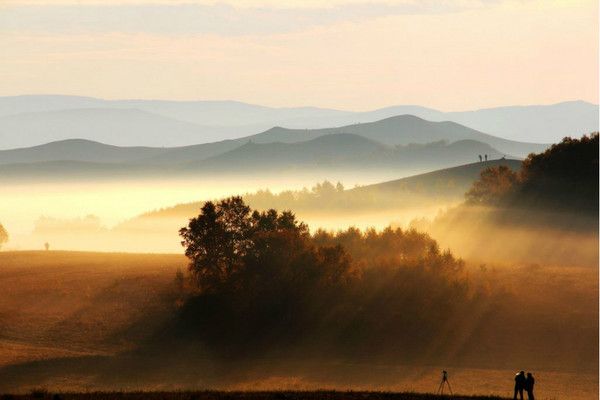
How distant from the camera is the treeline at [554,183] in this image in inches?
7421

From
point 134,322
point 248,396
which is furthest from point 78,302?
point 248,396

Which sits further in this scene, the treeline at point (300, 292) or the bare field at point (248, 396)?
Answer: the treeline at point (300, 292)

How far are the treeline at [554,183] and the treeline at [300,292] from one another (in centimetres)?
8195

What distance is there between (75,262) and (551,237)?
78.1 metres

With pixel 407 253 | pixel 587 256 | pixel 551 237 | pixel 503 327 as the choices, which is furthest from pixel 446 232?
pixel 503 327

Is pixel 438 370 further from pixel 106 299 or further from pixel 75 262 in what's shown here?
pixel 75 262

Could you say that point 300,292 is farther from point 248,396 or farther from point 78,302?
point 248,396

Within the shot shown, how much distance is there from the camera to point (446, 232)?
192375mm

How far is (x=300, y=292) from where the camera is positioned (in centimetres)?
10350

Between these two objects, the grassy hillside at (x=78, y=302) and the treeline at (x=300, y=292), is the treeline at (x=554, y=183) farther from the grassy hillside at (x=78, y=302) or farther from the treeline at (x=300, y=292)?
the treeline at (x=300, y=292)

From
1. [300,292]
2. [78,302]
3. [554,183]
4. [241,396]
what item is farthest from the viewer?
[554,183]

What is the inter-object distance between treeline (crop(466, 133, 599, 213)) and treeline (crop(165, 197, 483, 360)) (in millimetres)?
81955

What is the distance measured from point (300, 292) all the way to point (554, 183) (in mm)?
98773

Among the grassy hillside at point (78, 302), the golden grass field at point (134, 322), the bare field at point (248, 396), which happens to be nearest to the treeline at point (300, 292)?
the golden grass field at point (134, 322)
